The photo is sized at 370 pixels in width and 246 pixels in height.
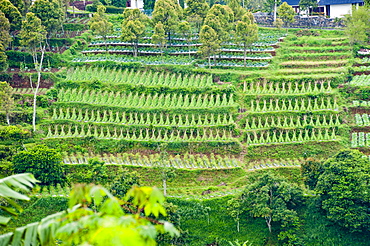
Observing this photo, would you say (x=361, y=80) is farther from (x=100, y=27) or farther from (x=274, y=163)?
(x=100, y=27)

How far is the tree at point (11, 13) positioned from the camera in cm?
6906

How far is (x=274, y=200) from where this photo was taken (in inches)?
1837

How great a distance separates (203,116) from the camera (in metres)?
57.8

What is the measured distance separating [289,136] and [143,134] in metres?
14.8

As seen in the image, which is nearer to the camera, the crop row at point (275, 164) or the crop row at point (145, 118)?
the crop row at point (275, 164)

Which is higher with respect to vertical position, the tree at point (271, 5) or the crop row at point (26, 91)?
the tree at point (271, 5)

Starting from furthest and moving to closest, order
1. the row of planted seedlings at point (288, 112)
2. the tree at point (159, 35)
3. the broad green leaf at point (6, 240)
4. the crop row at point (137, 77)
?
the tree at point (159, 35) → the crop row at point (137, 77) → the row of planted seedlings at point (288, 112) → the broad green leaf at point (6, 240)

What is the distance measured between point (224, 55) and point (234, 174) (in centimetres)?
2236

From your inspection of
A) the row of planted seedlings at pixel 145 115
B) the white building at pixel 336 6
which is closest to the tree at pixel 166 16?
the row of planted seedlings at pixel 145 115

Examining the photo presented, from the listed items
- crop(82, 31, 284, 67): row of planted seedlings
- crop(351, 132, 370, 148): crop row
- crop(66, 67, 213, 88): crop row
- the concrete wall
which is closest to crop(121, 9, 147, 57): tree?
crop(82, 31, 284, 67): row of planted seedlings

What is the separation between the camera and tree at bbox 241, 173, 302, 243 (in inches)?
1779

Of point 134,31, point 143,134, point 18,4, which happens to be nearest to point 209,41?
point 134,31

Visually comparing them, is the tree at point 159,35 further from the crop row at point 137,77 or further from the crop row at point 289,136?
the crop row at point 289,136

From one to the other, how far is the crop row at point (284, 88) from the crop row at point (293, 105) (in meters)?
1.73
